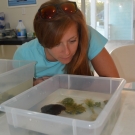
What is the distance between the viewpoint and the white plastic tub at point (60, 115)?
389 mm

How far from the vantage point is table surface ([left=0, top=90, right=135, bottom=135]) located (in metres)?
0.49

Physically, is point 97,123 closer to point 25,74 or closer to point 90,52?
point 25,74

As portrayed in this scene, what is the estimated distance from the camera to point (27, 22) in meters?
2.50

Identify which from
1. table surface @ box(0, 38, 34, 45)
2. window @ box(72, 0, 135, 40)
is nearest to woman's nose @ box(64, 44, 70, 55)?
table surface @ box(0, 38, 34, 45)

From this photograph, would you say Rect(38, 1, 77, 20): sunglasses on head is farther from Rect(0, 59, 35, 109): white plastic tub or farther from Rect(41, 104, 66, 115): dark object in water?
Rect(41, 104, 66, 115): dark object in water

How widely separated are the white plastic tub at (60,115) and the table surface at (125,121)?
0.02m

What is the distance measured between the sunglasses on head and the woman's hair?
1 centimetres

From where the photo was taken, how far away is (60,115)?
1.73 feet


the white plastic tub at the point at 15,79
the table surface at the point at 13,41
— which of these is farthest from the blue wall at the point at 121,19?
the white plastic tub at the point at 15,79

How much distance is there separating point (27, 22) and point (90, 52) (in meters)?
1.78

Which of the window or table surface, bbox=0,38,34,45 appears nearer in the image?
table surface, bbox=0,38,34,45

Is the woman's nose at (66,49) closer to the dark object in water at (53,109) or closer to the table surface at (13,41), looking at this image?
the dark object in water at (53,109)

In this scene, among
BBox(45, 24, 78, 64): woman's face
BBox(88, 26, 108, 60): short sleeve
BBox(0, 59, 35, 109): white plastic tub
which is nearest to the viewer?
BBox(0, 59, 35, 109): white plastic tub

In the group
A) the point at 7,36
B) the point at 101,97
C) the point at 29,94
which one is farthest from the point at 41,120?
the point at 7,36
